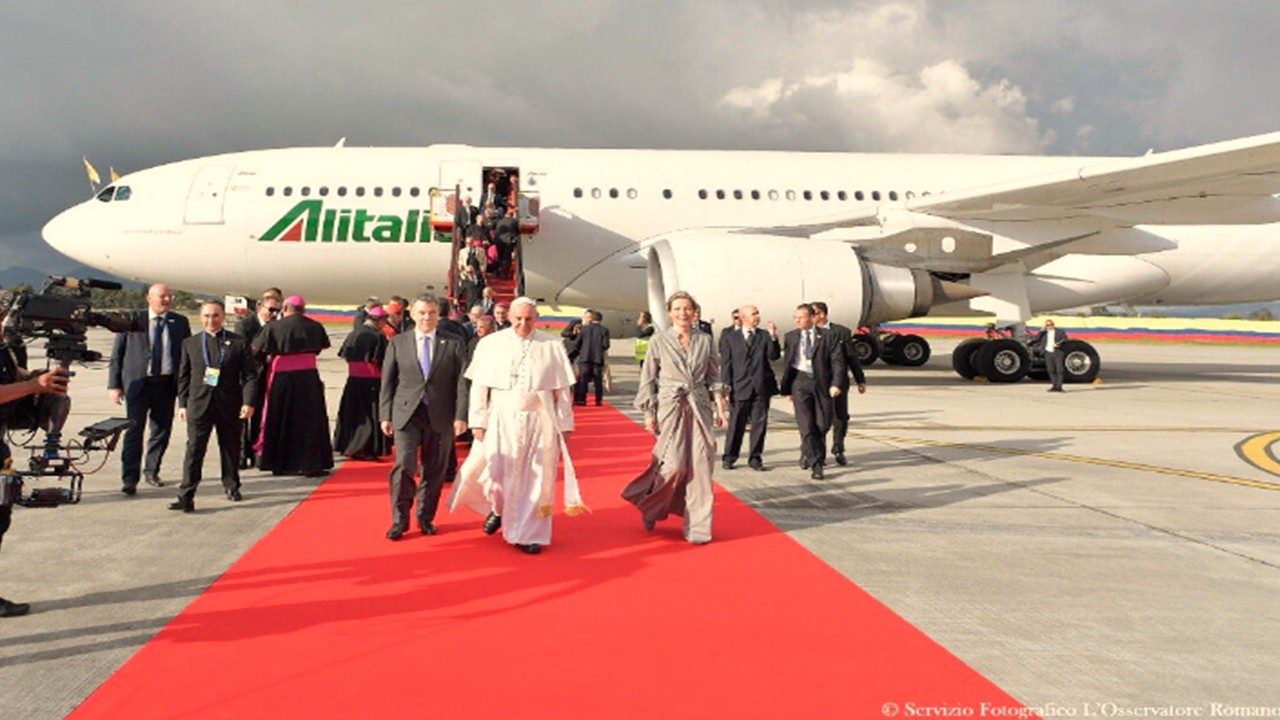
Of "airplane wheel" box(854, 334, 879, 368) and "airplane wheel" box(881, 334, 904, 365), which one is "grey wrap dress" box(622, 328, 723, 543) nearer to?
"airplane wheel" box(854, 334, 879, 368)

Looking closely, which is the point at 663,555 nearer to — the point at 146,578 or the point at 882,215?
the point at 146,578

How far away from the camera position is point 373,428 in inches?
317

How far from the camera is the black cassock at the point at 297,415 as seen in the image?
718cm

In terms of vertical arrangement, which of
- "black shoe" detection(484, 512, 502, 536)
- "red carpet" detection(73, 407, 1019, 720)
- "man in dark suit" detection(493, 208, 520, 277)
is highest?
"man in dark suit" detection(493, 208, 520, 277)

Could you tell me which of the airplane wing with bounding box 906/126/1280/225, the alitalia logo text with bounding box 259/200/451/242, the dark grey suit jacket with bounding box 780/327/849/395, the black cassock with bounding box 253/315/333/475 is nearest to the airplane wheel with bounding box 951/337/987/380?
the airplane wing with bounding box 906/126/1280/225

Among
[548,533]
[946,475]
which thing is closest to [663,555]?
[548,533]

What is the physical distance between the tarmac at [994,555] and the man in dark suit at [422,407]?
41 cm

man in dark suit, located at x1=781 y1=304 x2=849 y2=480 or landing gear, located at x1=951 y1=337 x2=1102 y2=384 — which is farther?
landing gear, located at x1=951 y1=337 x2=1102 y2=384

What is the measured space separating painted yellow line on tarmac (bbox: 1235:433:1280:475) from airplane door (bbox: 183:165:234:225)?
15.3 metres

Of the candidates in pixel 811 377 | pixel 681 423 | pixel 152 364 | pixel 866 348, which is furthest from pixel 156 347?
pixel 866 348

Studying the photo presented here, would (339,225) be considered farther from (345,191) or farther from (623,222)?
(623,222)

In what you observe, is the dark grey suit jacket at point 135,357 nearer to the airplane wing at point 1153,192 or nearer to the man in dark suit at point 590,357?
the man in dark suit at point 590,357

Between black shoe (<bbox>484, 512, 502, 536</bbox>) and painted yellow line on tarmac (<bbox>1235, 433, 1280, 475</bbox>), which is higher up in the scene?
painted yellow line on tarmac (<bbox>1235, 433, 1280, 475</bbox>)

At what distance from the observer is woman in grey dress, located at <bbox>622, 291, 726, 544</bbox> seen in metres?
5.34
